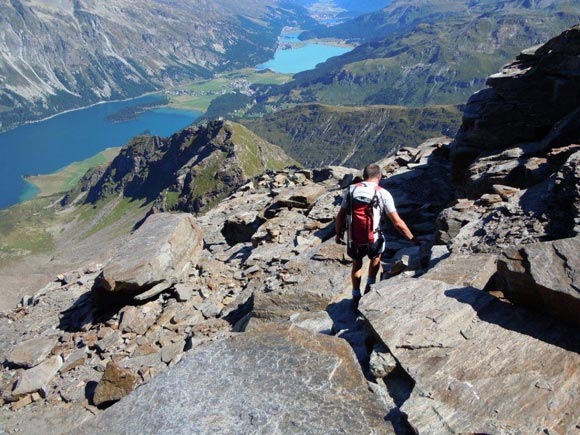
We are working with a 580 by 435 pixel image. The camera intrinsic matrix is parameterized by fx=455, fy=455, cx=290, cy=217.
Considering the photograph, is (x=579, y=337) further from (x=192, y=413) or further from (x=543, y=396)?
(x=192, y=413)

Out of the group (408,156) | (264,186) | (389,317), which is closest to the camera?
(389,317)

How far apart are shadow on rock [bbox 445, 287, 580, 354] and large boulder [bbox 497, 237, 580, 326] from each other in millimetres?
197

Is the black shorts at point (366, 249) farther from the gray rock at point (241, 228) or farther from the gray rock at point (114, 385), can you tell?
the gray rock at point (241, 228)

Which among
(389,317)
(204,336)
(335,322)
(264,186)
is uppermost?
(389,317)

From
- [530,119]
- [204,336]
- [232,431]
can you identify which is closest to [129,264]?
[204,336]

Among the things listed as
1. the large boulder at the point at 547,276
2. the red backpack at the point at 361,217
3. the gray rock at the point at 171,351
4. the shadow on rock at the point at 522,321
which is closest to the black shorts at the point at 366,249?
the red backpack at the point at 361,217

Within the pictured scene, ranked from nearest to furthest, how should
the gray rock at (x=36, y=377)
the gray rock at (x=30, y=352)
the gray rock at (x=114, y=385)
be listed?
the gray rock at (x=114, y=385)
the gray rock at (x=36, y=377)
the gray rock at (x=30, y=352)

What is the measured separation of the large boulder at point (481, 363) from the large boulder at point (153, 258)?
14057 millimetres

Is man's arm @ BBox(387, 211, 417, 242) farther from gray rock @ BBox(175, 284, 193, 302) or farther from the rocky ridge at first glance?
gray rock @ BBox(175, 284, 193, 302)

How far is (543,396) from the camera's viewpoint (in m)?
8.64

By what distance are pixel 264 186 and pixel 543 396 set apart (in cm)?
4180

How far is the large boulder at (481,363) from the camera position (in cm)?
848

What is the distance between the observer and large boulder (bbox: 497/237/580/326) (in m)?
9.33

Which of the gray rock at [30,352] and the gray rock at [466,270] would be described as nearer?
the gray rock at [466,270]
